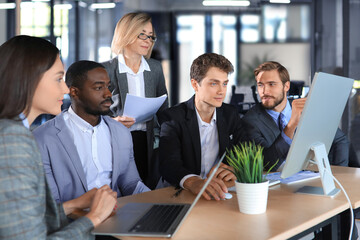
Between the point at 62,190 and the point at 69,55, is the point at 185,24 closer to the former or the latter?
the point at 69,55

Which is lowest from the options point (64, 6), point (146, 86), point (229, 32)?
point (146, 86)

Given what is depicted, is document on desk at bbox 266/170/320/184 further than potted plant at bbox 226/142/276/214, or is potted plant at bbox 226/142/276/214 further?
document on desk at bbox 266/170/320/184

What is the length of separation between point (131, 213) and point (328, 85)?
897mm

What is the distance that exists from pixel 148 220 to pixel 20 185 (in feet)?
1.53

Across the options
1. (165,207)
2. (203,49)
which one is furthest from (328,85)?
(203,49)

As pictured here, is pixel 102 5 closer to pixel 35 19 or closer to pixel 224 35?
pixel 35 19

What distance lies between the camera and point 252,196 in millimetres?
1542

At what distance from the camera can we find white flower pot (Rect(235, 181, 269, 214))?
5.05 ft

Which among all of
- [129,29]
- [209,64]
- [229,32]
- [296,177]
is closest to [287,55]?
[229,32]

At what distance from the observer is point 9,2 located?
19.2 ft

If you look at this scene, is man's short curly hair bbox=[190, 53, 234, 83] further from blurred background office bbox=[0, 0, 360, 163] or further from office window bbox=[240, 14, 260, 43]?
office window bbox=[240, 14, 260, 43]

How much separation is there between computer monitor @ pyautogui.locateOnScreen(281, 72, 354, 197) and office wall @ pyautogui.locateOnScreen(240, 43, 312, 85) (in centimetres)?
577

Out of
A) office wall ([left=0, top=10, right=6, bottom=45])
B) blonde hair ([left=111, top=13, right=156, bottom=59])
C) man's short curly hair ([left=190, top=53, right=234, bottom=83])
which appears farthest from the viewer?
office wall ([left=0, top=10, right=6, bottom=45])

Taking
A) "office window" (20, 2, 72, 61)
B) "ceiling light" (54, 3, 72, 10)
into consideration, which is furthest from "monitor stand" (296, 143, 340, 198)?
"ceiling light" (54, 3, 72, 10)
